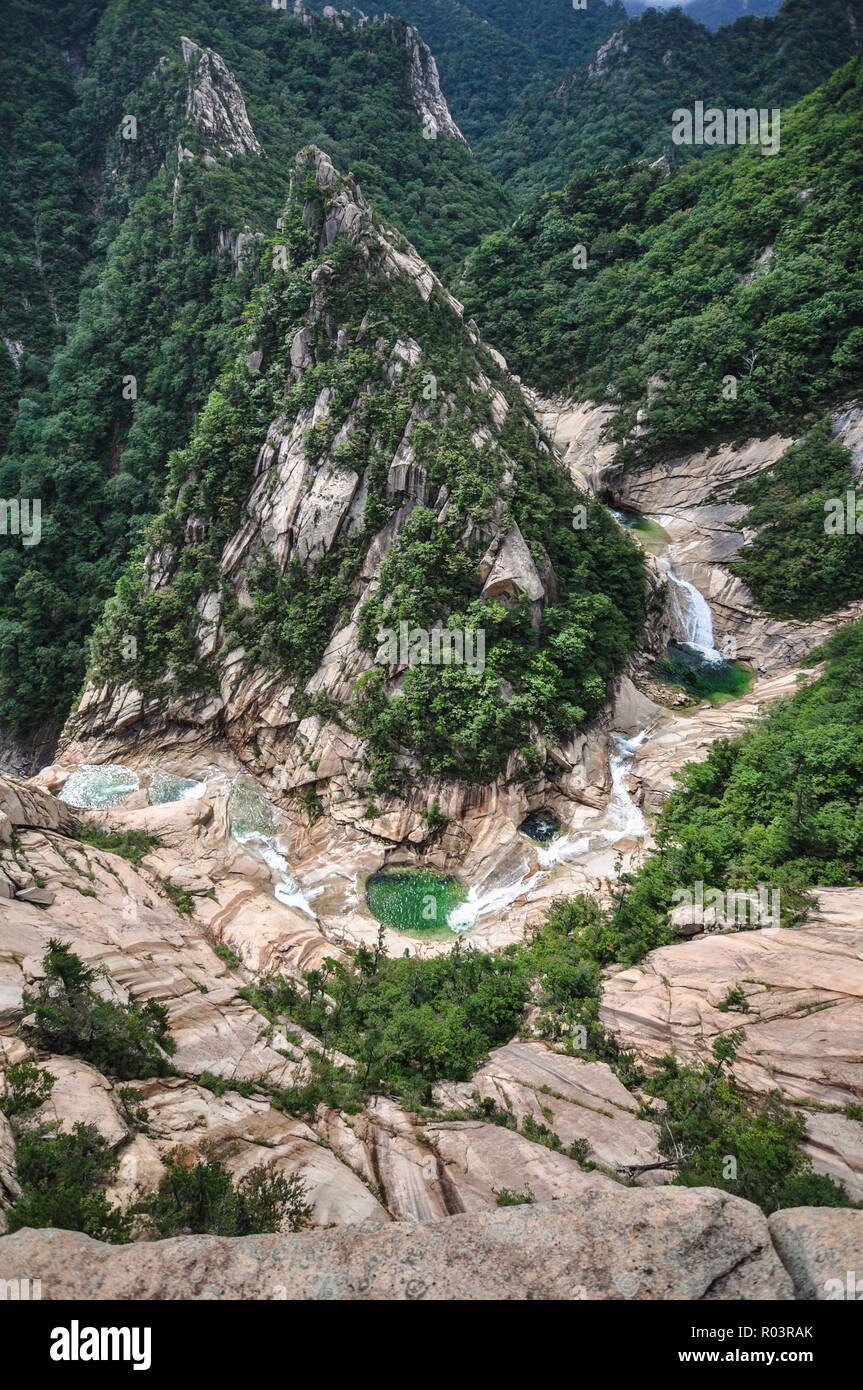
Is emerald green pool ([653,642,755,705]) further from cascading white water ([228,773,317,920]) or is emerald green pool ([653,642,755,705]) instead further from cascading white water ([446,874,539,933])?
cascading white water ([228,773,317,920])

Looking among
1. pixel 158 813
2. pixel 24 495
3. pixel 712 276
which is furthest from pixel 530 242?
pixel 158 813

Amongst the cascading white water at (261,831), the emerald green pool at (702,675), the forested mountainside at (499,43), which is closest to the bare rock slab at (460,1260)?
the cascading white water at (261,831)

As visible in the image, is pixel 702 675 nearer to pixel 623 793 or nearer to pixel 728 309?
pixel 623 793

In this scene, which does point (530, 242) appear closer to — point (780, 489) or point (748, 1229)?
point (780, 489)

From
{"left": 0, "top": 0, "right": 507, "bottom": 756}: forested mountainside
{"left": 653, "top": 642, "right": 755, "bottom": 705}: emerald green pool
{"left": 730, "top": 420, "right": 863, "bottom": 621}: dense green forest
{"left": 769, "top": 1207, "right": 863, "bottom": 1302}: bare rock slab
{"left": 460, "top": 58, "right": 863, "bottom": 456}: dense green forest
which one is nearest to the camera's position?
{"left": 769, "top": 1207, "right": 863, "bottom": 1302}: bare rock slab

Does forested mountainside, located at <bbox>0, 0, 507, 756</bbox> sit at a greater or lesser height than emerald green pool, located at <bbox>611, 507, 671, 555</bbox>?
greater

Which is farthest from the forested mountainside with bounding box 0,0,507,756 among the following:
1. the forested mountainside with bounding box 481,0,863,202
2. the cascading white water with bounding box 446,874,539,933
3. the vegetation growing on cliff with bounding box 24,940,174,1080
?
the vegetation growing on cliff with bounding box 24,940,174,1080
